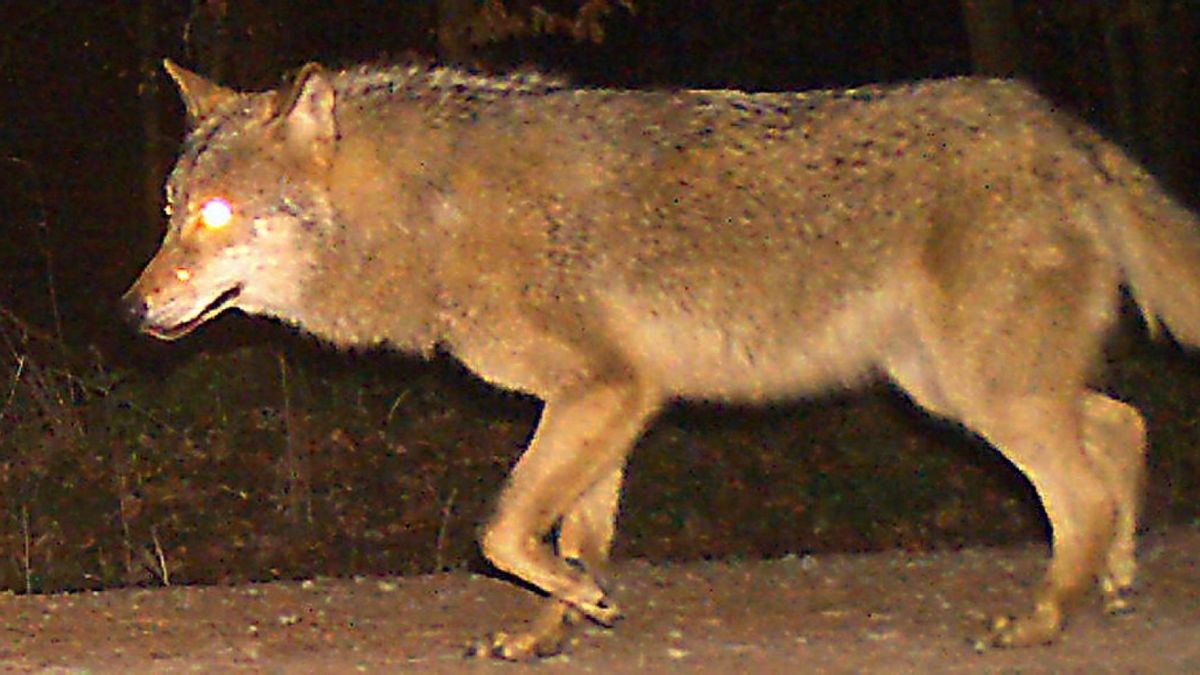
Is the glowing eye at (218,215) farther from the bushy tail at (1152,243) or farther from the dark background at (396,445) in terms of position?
the bushy tail at (1152,243)

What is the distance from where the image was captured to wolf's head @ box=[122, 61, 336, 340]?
6.58m

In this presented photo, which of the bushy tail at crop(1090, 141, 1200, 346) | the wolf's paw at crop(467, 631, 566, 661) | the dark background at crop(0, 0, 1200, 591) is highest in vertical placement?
the bushy tail at crop(1090, 141, 1200, 346)

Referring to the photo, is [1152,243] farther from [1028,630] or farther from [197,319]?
[197,319]

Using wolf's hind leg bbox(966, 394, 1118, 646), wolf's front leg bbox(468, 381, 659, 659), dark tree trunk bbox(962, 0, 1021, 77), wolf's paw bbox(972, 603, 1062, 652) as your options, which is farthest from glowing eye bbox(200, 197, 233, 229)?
dark tree trunk bbox(962, 0, 1021, 77)

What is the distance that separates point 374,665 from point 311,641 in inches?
21.3

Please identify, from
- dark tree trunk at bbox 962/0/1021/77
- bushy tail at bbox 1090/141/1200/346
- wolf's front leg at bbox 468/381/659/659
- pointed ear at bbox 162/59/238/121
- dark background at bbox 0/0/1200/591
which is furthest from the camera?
dark tree trunk at bbox 962/0/1021/77

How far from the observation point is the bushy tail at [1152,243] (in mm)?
6848

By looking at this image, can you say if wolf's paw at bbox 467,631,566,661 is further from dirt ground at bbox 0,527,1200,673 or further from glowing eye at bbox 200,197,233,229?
glowing eye at bbox 200,197,233,229

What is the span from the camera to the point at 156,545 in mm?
10156

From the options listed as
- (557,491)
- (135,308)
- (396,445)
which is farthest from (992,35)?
(135,308)

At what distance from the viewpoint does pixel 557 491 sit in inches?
254

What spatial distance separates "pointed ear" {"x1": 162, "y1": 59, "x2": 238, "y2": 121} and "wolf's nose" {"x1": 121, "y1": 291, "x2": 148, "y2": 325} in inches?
30.4

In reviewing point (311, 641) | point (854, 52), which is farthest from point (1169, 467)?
point (854, 52)

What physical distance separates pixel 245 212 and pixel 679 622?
2.13 metres
